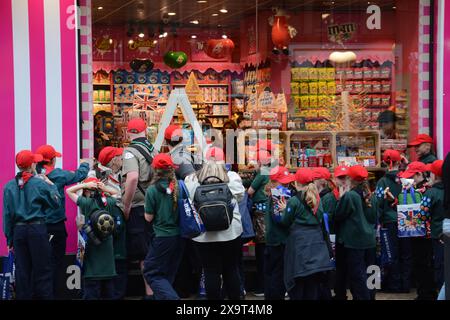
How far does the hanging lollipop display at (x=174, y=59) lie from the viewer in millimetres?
11227

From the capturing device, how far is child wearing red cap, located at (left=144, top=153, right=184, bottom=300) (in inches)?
314

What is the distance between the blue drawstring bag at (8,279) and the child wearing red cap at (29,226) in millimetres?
172

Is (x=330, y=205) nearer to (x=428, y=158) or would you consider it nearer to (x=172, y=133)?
(x=428, y=158)

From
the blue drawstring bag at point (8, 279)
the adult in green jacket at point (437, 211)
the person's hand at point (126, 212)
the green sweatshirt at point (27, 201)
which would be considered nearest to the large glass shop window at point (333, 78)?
the adult in green jacket at point (437, 211)

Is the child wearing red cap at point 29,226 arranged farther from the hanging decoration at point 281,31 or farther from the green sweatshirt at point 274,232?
the hanging decoration at point 281,31

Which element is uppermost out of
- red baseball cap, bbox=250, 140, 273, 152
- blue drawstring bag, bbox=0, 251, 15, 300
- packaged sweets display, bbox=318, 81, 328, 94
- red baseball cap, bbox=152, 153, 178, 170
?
packaged sweets display, bbox=318, 81, 328, 94

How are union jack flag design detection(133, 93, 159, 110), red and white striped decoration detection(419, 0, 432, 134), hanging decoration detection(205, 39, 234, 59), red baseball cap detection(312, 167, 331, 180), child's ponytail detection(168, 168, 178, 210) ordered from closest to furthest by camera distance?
1. child's ponytail detection(168, 168, 178, 210)
2. red baseball cap detection(312, 167, 331, 180)
3. red and white striped decoration detection(419, 0, 432, 134)
4. union jack flag design detection(133, 93, 159, 110)
5. hanging decoration detection(205, 39, 234, 59)

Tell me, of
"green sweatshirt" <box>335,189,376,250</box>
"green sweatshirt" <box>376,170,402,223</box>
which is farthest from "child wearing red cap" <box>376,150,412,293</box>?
"green sweatshirt" <box>335,189,376,250</box>

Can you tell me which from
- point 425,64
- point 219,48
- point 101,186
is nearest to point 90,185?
point 101,186

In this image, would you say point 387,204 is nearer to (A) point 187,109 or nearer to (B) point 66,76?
(A) point 187,109

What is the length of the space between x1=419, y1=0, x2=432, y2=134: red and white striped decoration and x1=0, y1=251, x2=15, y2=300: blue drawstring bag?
484 centimetres

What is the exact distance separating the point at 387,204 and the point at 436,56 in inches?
76.6

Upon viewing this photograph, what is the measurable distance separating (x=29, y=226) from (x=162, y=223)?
1237mm

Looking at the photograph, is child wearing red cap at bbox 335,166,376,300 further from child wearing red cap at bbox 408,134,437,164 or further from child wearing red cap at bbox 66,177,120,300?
child wearing red cap at bbox 66,177,120,300
